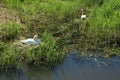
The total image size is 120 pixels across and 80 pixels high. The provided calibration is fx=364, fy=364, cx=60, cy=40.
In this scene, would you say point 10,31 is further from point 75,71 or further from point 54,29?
point 75,71

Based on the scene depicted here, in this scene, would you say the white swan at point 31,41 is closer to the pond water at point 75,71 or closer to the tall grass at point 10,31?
the tall grass at point 10,31

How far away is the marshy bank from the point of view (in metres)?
6.90

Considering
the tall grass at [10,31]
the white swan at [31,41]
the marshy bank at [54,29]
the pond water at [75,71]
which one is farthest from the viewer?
the tall grass at [10,31]

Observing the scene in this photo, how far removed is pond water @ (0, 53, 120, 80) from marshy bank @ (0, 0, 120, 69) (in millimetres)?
159

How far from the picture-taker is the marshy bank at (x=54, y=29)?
22.6 feet

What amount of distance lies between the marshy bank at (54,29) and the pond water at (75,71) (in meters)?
0.16

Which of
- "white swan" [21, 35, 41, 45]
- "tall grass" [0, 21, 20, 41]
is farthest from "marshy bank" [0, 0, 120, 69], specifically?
"white swan" [21, 35, 41, 45]

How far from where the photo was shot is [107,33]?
802cm

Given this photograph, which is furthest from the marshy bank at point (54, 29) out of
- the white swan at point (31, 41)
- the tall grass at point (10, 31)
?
the white swan at point (31, 41)

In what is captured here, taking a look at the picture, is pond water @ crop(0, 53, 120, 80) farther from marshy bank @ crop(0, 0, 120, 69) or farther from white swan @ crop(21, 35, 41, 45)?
white swan @ crop(21, 35, 41, 45)

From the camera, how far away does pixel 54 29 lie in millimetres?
8297

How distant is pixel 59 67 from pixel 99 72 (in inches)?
30.1

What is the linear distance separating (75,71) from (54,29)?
1.77m

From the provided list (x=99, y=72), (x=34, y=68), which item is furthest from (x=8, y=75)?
(x=99, y=72)
